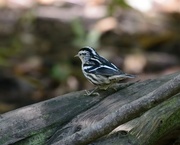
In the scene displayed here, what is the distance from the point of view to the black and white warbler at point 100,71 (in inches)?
173

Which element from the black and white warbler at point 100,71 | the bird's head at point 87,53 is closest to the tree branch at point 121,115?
the black and white warbler at point 100,71

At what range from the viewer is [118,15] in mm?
9953

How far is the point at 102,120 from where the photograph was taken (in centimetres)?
312

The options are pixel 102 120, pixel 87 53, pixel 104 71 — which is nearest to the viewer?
pixel 102 120

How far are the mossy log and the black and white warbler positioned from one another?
52 centimetres

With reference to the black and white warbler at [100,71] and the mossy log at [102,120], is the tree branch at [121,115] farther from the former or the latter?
the black and white warbler at [100,71]

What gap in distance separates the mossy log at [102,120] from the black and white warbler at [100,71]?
52 centimetres

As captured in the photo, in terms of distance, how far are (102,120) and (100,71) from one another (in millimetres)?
1469

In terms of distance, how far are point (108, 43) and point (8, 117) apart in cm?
593

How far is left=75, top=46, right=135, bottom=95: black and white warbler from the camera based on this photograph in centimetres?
439

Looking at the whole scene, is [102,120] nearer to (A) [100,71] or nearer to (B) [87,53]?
(A) [100,71]

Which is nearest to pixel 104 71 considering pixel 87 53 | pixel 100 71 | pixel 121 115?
pixel 100 71

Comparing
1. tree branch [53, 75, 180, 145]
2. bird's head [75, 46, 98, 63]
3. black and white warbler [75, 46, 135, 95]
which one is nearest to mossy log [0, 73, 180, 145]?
tree branch [53, 75, 180, 145]

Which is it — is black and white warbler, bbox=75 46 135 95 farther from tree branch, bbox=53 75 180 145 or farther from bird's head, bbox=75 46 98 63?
tree branch, bbox=53 75 180 145
